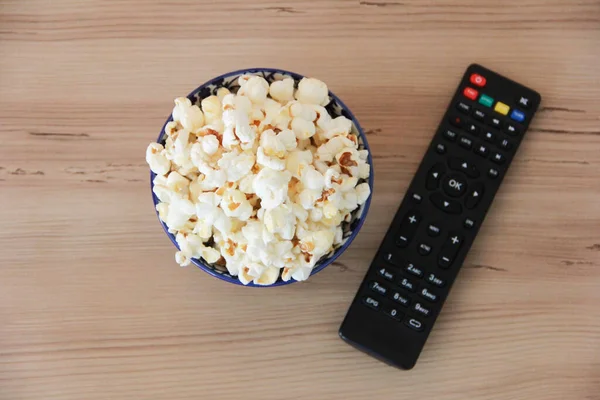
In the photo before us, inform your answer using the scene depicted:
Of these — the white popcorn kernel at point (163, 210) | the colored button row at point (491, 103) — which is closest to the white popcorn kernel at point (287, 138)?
the white popcorn kernel at point (163, 210)

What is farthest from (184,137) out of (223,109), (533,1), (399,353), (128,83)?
(533,1)

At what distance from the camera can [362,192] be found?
45 centimetres

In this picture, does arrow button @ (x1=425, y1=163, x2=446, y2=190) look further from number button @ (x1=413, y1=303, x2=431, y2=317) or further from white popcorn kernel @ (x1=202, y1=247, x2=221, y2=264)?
white popcorn kernel @ (x1=202, y1=247, x2=221, y2=264)

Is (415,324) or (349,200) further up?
(349,200)

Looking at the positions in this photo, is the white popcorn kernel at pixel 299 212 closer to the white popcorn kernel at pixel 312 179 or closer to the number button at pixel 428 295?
the white popcorn kernel at pixel 312 179

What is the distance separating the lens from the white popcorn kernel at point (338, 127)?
45cm

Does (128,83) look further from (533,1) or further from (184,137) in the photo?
(533,1)

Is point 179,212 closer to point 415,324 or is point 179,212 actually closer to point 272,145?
point 272,145

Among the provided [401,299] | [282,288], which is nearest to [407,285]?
[401,299]

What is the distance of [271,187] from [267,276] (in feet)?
0.27

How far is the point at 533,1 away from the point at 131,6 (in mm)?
398

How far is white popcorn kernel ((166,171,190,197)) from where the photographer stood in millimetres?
440

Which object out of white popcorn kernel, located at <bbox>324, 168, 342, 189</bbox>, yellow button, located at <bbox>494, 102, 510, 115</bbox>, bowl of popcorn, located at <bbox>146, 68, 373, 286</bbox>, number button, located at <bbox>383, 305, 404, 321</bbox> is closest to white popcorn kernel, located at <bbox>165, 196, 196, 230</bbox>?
bowl of popcorn, located at <bbox>146, 68, 373, 286</bbox>

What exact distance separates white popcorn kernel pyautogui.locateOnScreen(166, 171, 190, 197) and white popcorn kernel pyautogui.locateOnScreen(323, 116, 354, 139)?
11 cm
